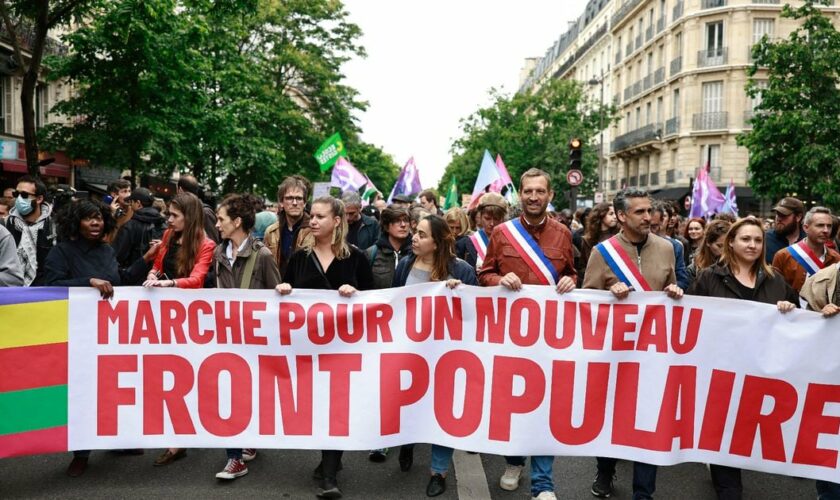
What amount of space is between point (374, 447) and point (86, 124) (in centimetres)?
1700

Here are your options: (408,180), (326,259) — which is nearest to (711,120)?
(408,180)

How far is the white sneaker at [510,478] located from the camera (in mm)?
4762

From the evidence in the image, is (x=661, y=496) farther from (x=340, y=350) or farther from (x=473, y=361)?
(x=340, y=350)

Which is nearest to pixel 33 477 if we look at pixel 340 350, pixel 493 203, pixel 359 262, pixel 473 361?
pixel 340 350

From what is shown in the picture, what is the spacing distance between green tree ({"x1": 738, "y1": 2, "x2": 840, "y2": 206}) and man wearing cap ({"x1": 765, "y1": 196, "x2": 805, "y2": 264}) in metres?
14.8

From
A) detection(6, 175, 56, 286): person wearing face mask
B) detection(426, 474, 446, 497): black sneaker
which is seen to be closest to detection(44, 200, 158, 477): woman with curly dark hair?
detection(426, 474, 446, 497): black sneaker

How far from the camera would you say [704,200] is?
1778 cm

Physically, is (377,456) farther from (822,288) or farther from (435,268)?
(822,288)

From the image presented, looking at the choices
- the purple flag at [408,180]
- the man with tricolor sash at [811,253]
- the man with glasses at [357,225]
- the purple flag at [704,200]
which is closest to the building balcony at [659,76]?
the purple flag at [408,180]

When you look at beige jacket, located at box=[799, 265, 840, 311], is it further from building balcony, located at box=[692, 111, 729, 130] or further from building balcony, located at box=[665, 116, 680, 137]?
building balcony, located at box=[665, 116, 680, 137]

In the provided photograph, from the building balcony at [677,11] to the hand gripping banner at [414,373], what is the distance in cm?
4305

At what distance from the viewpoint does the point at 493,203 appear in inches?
283

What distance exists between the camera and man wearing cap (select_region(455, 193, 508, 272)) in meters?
7.19

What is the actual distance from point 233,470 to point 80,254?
175 centimetres
